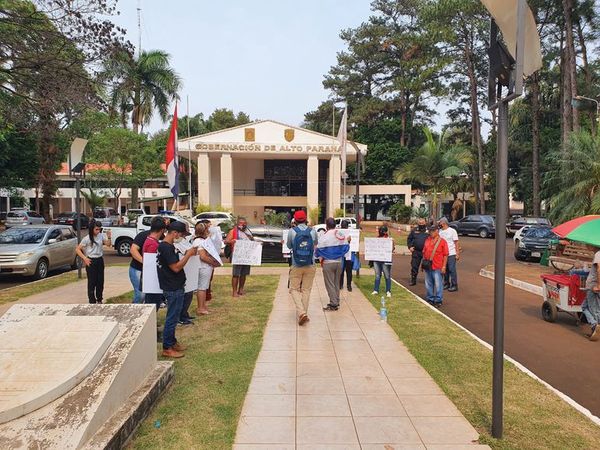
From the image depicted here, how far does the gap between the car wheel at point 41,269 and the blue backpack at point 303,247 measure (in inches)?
359

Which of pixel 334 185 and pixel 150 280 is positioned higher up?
pixel 334 185

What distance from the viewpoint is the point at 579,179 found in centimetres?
1672

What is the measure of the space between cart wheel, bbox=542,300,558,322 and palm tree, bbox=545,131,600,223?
8482mm

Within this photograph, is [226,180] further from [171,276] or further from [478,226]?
[171,276]

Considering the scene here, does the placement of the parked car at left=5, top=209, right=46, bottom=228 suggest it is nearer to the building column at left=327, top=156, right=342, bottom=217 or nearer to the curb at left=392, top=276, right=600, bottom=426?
the building column at left=327, top=156, right=342, bottom=217

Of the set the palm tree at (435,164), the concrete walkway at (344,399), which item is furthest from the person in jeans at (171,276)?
the palm tree at (435,164)

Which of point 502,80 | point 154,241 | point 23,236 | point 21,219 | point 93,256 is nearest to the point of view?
point 502,80

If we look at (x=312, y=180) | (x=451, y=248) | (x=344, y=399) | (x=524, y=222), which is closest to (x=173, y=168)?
(x=451, y=248)

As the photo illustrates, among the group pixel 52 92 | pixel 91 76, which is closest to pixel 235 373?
pixel 52 92

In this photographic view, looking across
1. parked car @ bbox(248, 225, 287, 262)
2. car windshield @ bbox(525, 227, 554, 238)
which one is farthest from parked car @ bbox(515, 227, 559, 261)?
parked car @ bbox(248, 225, 287, 262)

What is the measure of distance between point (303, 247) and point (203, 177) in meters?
25.1

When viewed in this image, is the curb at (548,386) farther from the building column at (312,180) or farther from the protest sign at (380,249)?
the building column at (312,180)

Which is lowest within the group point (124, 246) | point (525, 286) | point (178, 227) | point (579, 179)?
point (525, 286)

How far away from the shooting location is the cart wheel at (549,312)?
8.23 meters
